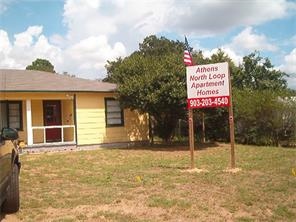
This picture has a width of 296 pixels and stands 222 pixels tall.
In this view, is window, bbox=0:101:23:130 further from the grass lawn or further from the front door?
the grass lawn

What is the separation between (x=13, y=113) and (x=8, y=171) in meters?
14.5

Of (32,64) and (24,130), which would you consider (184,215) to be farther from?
(32,64)

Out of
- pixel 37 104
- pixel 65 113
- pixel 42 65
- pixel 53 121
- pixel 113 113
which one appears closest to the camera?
pixel 37 104

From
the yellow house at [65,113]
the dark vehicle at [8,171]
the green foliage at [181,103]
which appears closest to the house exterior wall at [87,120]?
the yellow house at [65,113]

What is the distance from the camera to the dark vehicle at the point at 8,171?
21.8 ft

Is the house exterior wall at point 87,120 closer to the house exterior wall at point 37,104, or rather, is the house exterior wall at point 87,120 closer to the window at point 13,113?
the house exterior wall at point 37,104

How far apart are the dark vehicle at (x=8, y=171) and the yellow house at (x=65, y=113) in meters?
12.1

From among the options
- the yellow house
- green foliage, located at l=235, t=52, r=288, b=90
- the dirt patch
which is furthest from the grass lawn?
green foliage, located at l=235, t=52, r=288, b=90

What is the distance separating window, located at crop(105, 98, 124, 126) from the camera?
864 inches

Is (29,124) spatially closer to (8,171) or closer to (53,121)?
(53,121)

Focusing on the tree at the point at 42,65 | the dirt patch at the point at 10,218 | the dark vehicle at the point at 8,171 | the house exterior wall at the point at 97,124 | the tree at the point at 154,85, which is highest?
the tree at the point at 42,65

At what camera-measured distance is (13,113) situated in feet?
68.9

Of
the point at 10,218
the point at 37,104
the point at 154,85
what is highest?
the point at 154,85

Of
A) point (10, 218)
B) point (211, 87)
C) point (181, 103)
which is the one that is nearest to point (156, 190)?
point (10, 218)
